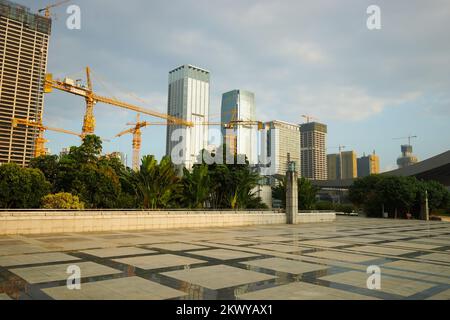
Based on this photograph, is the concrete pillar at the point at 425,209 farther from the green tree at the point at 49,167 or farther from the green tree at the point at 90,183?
the green tree at the point at 49,167

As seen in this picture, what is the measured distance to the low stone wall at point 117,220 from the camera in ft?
58.3

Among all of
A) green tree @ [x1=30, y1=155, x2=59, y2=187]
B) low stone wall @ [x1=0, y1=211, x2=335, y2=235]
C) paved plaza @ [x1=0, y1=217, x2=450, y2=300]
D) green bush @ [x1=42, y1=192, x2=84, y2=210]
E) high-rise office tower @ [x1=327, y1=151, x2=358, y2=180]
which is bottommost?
paved plaza @ [x1=0, y1=217, x2=450, y2=300]

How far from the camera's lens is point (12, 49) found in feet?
381

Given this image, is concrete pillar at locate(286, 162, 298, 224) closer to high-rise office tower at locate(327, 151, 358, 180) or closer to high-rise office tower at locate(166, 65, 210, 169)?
high-rise office tower at locate(166, 65, 210, 169)

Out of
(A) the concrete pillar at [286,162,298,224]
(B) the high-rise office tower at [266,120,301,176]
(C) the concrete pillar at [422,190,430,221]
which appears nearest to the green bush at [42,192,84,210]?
(A) the concrete pillar at [286,162,298,224]

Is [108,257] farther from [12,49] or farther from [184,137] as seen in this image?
[12,49]

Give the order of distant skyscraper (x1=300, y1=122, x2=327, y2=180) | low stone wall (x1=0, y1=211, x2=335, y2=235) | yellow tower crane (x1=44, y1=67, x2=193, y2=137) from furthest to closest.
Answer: distant skyscraper (x1=300, y1=122, x2=327, y2=180)
yellow tower crane (x1=44, y1=67, x2=193, y2=137)
low stone wall (x1=0, y1=211, x2=335, y2=235)

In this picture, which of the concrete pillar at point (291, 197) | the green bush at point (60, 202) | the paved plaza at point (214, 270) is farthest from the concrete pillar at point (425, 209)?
the green bush at point (60, 202)

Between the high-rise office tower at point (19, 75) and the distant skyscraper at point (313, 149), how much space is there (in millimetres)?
131646

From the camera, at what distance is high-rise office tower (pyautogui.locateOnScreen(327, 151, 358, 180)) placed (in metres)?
192

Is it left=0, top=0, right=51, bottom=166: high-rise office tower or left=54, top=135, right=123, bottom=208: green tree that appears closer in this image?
left=54, top=135, right=123, bottom=208: green tree

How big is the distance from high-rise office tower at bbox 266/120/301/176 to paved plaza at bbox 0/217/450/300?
129m
